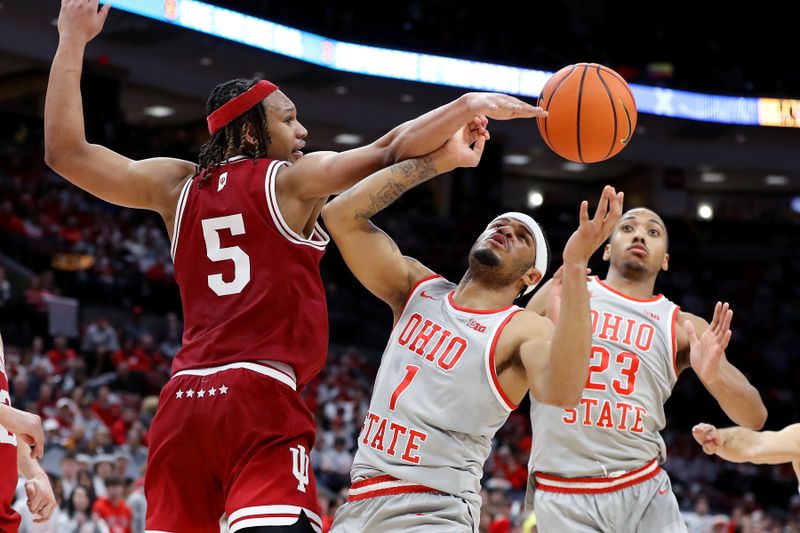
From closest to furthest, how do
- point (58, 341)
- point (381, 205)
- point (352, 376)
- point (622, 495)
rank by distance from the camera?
point (381, 205) → point (622, 495) → point (58, 341) → point (352, 376)

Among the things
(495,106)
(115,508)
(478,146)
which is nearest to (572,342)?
(478,146)

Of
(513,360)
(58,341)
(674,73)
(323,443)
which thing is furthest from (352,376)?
(513,360)

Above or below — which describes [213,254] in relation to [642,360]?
above

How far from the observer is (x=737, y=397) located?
5.26 metres

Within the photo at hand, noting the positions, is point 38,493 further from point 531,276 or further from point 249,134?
point 531,276

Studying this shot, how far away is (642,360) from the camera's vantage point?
5574 mm

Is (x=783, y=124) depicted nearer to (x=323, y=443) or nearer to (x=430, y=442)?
(x=323, y=443)

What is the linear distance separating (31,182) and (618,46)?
48.6ft

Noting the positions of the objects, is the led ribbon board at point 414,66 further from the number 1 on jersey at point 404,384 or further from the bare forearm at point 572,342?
the bare forearm at point 572,342

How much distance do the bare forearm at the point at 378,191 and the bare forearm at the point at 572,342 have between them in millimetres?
615

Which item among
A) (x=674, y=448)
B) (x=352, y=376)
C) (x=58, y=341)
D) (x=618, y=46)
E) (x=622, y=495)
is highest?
(x=618, y=46)

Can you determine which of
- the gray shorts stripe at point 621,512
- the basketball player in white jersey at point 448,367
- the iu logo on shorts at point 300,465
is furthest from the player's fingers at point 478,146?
the gray shorts stripe at point 621,512

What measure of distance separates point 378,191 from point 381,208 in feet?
0.45

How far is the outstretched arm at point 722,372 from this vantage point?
5.02 meters
